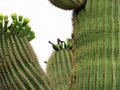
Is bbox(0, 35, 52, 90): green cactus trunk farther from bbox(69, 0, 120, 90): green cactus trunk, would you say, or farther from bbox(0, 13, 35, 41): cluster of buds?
bbox(69, 0, 120, 90): green cactus trunk

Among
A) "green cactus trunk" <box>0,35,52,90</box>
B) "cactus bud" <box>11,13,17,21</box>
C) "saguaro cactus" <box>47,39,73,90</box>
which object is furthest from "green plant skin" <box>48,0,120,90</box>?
"saguaro cactus" <box>47,39,73,90</box>

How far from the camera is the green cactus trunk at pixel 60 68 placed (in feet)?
25.0

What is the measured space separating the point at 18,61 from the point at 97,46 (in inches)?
42.8

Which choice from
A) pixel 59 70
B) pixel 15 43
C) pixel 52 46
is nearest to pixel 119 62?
pixel 15 43

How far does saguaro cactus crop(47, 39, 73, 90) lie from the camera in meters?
7.63

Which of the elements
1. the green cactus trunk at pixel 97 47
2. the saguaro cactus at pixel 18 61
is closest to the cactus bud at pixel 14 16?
→ the saguaro cactus at pixel 18 61

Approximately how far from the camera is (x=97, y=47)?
15.0 ft

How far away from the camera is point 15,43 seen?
16.9 ft

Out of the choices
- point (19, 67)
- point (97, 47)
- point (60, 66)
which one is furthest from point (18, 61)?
point (60, 66)

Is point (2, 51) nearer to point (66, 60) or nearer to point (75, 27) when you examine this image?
point (75, 27)

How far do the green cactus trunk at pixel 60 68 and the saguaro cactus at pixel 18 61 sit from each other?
92.2 inches

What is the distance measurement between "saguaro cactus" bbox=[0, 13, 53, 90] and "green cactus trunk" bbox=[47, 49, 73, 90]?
7.68 ft

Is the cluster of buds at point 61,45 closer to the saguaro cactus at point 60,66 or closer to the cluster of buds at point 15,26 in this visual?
the saguaro cactus at point 60,66

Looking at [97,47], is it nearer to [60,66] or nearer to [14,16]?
[14,16]
